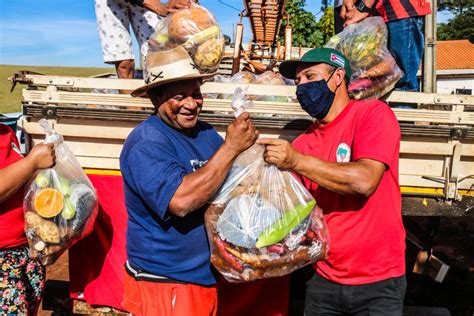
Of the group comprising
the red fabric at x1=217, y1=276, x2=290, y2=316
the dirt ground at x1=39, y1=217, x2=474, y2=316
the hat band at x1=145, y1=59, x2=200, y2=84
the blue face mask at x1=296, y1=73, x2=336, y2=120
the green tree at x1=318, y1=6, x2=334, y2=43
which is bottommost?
the dirt ground at x1=39, y1=217, x2=474, y2=316

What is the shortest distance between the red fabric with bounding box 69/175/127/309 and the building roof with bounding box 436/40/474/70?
35.7 metres

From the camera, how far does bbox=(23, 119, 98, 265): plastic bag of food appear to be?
8.98ft

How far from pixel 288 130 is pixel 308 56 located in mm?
584

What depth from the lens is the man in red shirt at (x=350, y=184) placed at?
227cm

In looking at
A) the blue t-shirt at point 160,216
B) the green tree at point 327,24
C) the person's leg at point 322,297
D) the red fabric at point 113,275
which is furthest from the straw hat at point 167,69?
the green tree at point 327,24

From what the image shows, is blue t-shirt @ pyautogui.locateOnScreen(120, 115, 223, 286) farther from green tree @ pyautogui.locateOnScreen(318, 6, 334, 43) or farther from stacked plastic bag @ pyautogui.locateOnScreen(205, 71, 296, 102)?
green tree @ pyautogui.locateOnScreen(318, 6, 334, 43)

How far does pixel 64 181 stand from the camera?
2799 mm

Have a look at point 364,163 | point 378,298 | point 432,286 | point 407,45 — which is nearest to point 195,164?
point 364,163

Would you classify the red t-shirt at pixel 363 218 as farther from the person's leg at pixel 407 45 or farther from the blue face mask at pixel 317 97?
the person's leg at pixel 407 45

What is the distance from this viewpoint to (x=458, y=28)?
2192 inches

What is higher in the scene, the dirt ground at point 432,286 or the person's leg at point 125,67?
the person's leg at point 125,67

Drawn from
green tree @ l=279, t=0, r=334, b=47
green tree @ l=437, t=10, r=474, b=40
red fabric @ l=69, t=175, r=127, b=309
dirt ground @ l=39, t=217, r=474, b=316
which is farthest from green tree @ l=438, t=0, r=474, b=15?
red fabric @ l=69, t=175, r=127, b=309

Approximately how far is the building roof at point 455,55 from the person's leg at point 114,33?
3488cm

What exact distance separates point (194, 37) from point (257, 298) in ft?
5.61
